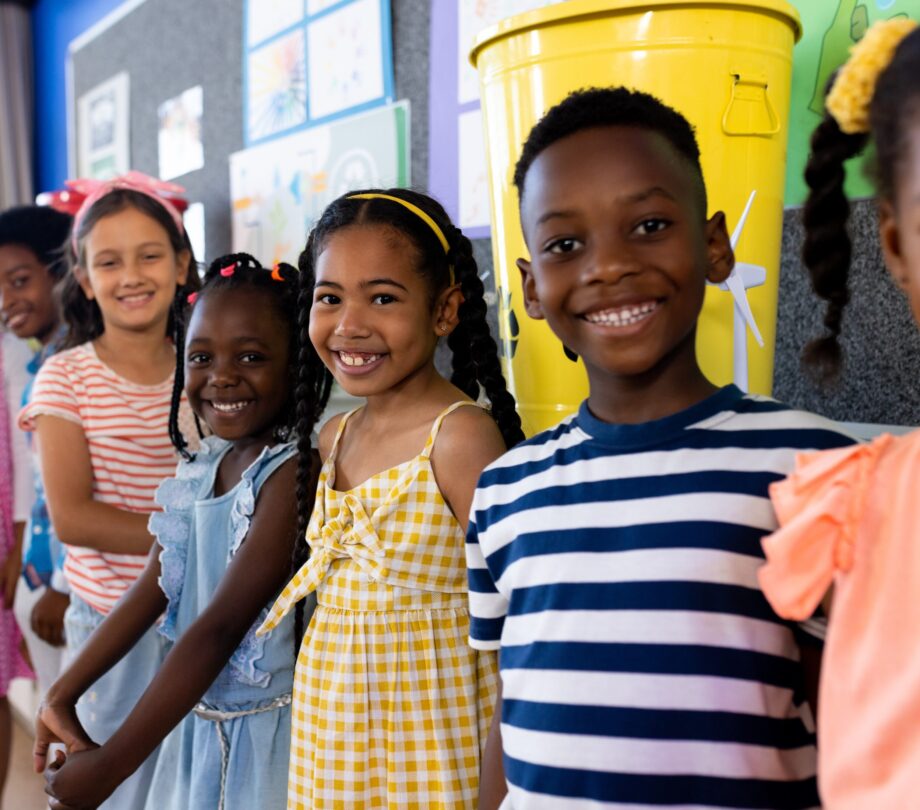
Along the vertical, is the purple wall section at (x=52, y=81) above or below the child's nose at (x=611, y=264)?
above

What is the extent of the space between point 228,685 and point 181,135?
1455mm

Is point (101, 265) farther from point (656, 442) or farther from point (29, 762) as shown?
point (29, 762)

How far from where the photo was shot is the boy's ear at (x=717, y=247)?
2.10ft

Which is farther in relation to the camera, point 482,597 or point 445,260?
point 445,260

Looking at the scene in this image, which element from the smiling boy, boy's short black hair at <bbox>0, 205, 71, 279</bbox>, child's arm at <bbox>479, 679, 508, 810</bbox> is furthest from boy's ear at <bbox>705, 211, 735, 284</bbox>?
boy's short black hair at <bbox>0, 205, 71, 279</bbox>

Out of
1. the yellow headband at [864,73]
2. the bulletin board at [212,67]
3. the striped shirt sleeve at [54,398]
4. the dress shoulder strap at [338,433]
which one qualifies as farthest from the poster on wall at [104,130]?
the yellow headband at [864,73]

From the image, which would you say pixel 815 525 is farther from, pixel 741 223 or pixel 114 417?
pixel 114 417

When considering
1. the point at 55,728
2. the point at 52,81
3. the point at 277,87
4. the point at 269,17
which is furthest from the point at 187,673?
the point at 52,81

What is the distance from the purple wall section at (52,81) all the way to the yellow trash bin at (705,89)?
91.6 inches

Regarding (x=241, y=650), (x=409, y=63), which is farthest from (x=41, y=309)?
(x=241, y=650)

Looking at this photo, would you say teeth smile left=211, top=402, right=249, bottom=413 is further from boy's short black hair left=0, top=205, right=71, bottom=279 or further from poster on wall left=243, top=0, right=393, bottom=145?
boy's short black hair left=0, top=205, right=71, bottom=279

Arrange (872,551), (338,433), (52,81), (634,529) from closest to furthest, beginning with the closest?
(872,551) → (634,529) → (338,433) → (52,81)

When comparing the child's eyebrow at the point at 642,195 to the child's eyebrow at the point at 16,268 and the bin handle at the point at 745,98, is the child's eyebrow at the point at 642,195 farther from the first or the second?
the child's eyebrow at the point at 16,268

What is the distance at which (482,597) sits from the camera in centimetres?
68
